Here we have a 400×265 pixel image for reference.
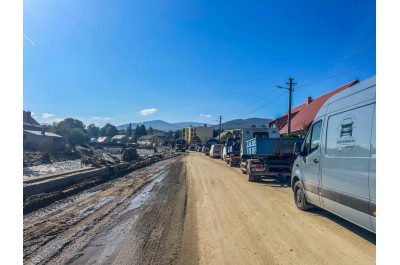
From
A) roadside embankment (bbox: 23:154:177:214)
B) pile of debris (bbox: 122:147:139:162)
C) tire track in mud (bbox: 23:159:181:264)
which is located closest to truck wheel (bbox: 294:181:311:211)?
tire track in mud (bbox: 23:159:181:264)

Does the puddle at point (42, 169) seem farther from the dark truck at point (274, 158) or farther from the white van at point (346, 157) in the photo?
the white van at point (346, 157)

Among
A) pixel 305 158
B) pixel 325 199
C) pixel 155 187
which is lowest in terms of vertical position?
pixel 155 187

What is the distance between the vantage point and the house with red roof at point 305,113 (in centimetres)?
2942

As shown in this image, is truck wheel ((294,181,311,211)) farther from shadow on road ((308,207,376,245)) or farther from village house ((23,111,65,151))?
village house ((23,111,65,151))

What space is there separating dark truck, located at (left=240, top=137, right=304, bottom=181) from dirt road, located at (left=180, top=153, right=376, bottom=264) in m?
4.67

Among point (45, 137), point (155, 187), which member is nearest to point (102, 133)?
point (45, 137)

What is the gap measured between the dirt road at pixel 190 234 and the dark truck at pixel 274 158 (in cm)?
419

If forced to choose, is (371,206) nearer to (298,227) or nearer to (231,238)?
(298,227)

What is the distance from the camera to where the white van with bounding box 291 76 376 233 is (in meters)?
4.14

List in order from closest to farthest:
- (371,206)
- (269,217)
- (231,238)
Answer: (371,206), (231,238), (269,217)

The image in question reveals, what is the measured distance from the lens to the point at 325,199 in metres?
5.59

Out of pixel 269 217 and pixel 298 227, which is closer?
pixel 298 227
